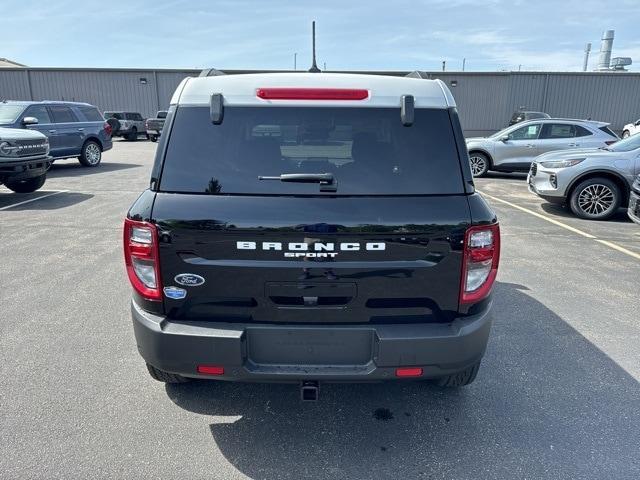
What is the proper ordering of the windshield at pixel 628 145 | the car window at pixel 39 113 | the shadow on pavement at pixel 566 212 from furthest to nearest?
the car window at pixel 39 113 → the shadow on pavement at pixel 566 212 → the windshield at pixel 628 145

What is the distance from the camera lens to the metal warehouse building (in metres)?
27.2

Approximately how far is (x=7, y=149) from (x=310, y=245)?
8.77 meters

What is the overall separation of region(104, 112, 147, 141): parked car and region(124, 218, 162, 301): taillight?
28083 millimetres

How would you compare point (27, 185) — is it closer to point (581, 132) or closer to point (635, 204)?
point (635, 204)

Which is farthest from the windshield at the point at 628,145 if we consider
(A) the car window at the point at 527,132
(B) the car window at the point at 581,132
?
(A) the car window at the point at 527,132

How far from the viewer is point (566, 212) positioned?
8.95 metres

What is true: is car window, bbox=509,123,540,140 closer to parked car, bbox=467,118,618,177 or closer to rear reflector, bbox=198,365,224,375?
parked car, bbox=467,118,618,177

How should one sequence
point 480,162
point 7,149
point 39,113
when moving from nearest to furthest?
point 7,149, point 39,113, point 480,162

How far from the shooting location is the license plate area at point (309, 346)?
7.39 ft

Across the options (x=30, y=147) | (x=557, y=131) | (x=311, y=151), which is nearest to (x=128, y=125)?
(x=30, y=147)

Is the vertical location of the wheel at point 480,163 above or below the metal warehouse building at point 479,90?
below

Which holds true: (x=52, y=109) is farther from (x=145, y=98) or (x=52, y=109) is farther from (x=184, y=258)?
(x=145, y=98)

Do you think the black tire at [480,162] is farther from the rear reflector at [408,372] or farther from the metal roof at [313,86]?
the rear reflector at [408,372]

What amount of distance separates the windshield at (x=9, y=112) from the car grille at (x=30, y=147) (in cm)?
321
